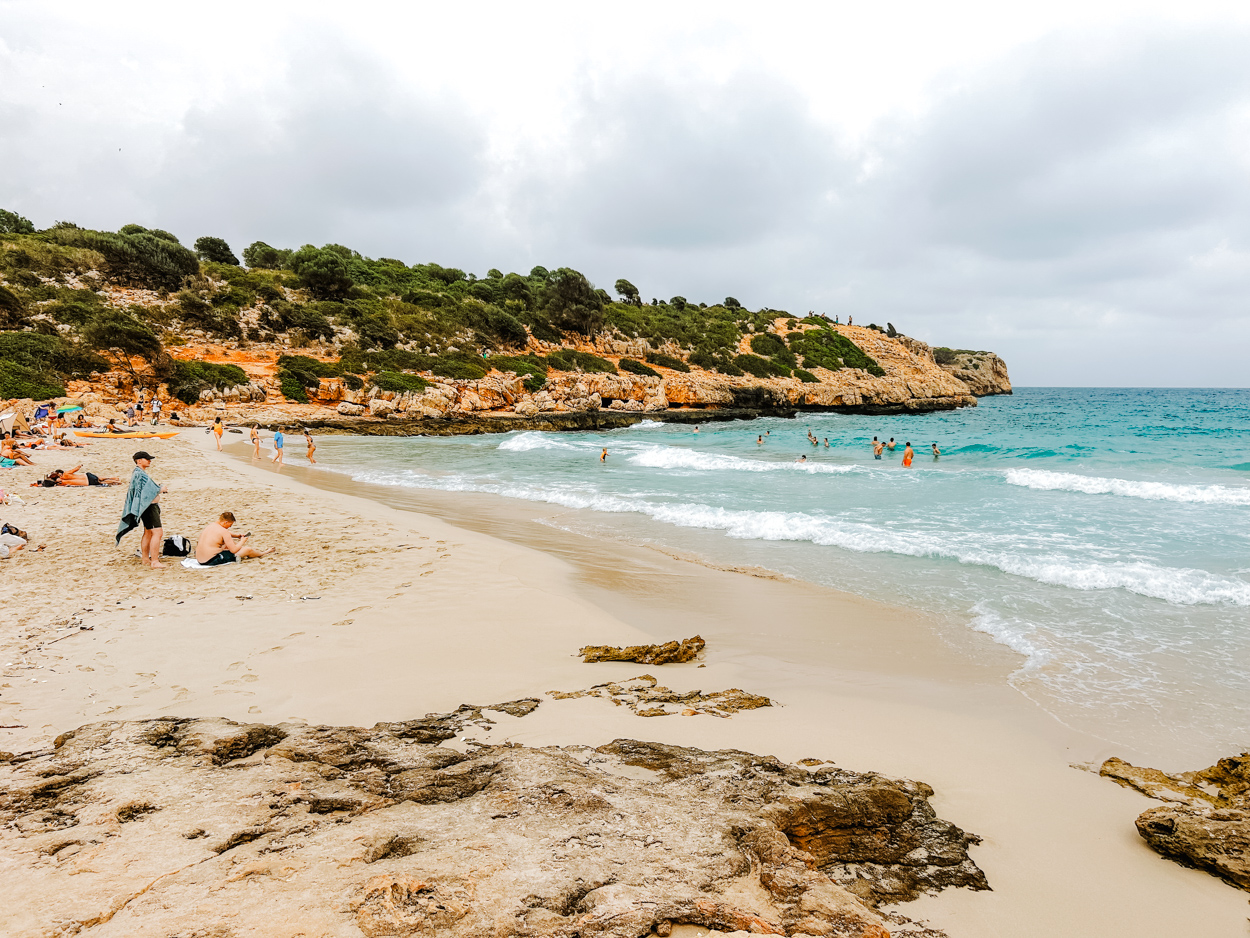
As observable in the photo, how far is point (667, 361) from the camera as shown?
191 ft

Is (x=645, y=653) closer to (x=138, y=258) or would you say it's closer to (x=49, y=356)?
(x=49, y=356)

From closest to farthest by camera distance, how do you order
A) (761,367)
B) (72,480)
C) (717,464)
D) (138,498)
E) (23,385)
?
(138,498) < (72,480) < (717,464) < (23,385) < (761,367)

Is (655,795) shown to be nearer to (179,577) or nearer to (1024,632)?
(1024,632)

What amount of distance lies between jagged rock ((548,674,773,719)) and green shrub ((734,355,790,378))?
5834 cm

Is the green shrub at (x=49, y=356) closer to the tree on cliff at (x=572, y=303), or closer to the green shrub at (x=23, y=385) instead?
the green shrub at (x=23, y=385)

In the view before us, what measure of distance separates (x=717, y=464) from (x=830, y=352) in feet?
177

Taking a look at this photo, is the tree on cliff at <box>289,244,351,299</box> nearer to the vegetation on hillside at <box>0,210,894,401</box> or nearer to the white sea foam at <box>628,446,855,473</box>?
the vegetation on hillside at <box>0,210,894,401</box>

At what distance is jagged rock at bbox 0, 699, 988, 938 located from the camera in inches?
79.1

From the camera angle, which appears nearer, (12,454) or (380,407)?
(12,454)

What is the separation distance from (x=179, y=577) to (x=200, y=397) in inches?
1306

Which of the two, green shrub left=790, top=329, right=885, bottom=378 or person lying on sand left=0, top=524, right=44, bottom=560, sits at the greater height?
green shrub left=790, top=329, right=885, bottom=378

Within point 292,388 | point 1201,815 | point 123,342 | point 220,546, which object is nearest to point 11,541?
point 220,546

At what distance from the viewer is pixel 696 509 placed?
1344 cm

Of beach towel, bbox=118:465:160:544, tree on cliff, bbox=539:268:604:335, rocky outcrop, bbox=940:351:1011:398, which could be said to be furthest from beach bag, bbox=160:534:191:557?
rocky outcrop, bbox=940:351:1011:398
